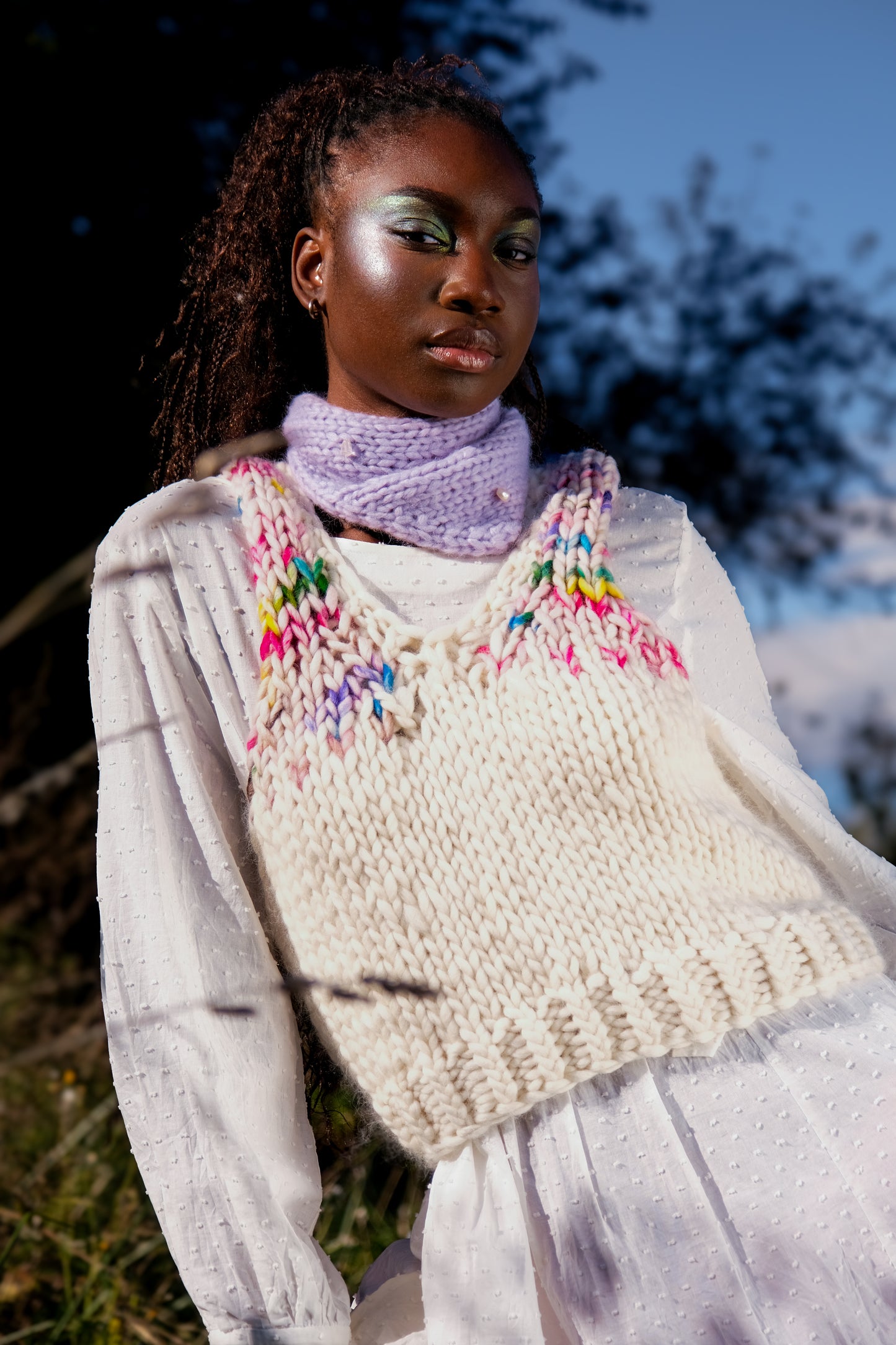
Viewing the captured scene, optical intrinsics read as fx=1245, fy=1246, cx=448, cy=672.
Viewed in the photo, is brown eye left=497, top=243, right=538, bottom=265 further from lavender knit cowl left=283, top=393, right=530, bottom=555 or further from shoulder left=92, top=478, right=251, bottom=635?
shoulder left=92, top=478, right=251, bottom=635

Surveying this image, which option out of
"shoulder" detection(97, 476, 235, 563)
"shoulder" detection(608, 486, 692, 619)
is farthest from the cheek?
"shoulder" detection(608, 486, 692, 619)

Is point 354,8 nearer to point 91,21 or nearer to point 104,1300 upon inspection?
point 91,21

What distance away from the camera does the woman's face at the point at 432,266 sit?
162cm

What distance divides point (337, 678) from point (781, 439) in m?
2.41

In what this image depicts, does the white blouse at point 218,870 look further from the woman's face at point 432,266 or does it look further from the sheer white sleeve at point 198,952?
the woman's face at point 432,266

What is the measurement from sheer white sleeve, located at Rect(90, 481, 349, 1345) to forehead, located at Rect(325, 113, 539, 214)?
47 cm

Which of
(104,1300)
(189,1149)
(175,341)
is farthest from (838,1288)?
(175,341)

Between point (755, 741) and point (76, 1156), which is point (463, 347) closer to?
point (755, 741)

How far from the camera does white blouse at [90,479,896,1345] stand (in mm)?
1383

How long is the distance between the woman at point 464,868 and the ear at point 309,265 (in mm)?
20

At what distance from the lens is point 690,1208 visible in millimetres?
1349

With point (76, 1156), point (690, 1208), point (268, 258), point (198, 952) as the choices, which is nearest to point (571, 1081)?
point (690, 1208)

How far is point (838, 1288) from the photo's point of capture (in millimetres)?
1290

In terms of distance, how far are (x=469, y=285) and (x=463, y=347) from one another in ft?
0.26
